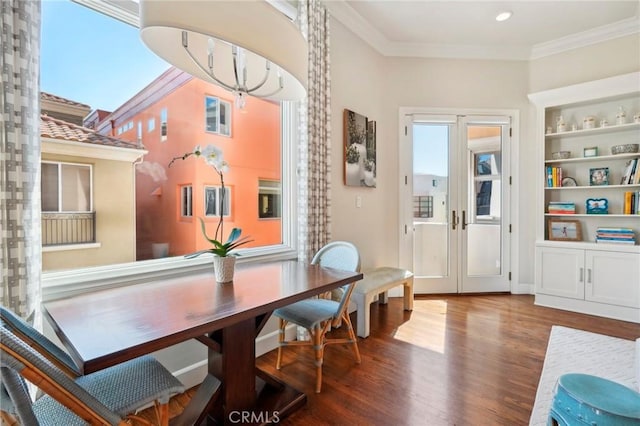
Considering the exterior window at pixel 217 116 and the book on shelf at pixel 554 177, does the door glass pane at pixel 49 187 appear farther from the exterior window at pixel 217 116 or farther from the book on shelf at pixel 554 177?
the book on shelf at pixel 554 177

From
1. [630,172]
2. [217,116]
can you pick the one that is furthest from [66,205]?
[630,172]

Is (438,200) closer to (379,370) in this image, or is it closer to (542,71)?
(542,71)

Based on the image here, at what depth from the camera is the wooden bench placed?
9.02 feet

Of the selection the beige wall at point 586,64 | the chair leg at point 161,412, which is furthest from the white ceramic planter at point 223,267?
the beige wall at point 586,64

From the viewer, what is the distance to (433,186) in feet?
13.1

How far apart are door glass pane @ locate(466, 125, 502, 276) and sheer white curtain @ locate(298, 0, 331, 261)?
2.18 meters

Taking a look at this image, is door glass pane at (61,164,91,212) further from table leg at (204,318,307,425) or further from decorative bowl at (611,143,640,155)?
decorative bowl at (611,143,640,155)

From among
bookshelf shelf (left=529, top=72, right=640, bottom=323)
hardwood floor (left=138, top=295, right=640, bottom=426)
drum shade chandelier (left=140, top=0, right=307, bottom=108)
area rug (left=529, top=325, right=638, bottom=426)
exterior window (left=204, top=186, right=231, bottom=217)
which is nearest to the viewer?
drum shade chandelier (left=140, top=0, right=307, bottom=108)

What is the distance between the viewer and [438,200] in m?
3.98

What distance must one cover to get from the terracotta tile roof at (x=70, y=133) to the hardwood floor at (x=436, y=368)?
164 centimetres

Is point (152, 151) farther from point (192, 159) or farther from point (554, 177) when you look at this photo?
point (554, 177)

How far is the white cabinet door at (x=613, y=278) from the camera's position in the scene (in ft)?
10.2

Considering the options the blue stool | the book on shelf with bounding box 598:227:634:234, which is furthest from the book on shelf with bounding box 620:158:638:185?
the blue stool

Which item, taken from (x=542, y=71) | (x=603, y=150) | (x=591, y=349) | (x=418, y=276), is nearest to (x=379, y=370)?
(x=591, y=349)
